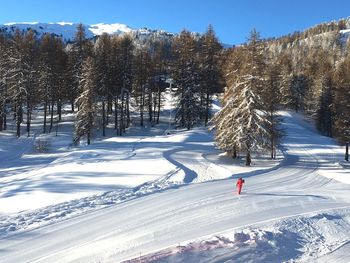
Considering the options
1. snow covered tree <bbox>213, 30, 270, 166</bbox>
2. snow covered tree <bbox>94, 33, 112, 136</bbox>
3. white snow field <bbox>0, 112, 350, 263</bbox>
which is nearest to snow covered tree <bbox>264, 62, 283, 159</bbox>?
snow covered tree <bbox>213, 30, 270, 166</bbox>

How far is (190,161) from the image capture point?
3628cm

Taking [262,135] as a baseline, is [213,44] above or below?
above

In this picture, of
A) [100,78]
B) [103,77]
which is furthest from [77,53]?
[100,78]

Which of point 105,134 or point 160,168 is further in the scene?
point 105,134

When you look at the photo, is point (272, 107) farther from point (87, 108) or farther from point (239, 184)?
point (87, 108)

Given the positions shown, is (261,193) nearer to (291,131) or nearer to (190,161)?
(190,161)

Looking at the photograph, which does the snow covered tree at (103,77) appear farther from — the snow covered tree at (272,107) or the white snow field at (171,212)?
the snow covered tree at (272,107)

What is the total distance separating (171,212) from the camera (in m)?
20.6

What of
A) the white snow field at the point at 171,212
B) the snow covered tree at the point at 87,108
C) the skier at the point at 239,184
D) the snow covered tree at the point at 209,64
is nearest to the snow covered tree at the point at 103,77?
the snow covered tree at the point at 87,108

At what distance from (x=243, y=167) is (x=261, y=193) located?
9.95 metres

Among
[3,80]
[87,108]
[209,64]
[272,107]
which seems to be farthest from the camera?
[209,64]

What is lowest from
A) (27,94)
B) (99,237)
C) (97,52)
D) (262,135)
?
(99,237)

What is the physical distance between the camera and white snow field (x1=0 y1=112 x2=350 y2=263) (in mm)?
15938

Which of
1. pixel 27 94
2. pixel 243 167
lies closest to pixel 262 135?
pixel 243 167
